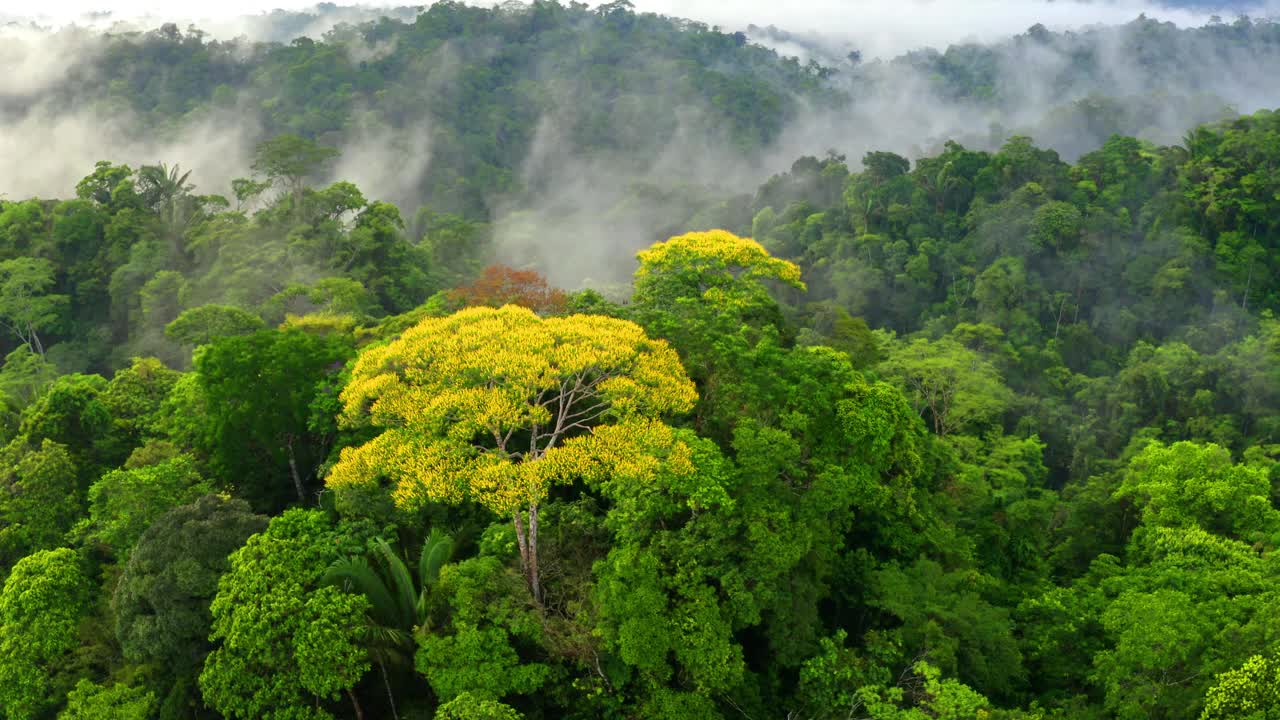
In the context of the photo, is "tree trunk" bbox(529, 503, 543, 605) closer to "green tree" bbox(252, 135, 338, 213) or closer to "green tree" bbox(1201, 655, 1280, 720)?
"green tree" bbox(1201, 655, 1280, 720)

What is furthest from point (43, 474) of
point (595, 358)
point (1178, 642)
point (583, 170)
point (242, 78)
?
point (242, 78)

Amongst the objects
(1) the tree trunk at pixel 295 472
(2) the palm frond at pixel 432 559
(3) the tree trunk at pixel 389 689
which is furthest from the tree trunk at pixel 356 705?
(1) the tree trunk at pixel 295 472

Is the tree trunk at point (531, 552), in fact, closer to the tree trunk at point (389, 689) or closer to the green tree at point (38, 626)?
the tree trunk at point (389, 689)

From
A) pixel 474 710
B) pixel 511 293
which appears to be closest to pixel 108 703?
pixel 474 710

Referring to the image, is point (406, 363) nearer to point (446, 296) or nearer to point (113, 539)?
point (113, 539)

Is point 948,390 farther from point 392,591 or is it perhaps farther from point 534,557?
point 392,591

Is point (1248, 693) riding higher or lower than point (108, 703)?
higher

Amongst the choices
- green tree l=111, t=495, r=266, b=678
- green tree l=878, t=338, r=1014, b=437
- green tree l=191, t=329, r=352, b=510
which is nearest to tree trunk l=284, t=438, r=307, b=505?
green tree l=191, t=329, r=352, b=510
